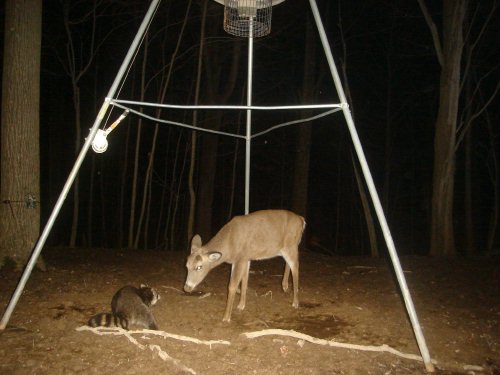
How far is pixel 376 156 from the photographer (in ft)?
104

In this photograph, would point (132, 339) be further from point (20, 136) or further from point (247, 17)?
point (247, 17)

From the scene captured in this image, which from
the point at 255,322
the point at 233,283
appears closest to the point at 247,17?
the point at 233,283

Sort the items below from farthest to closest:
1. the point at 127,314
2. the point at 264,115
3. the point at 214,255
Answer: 1. the point at 264,115
2. the point at 214,255
3. the point at 127,314

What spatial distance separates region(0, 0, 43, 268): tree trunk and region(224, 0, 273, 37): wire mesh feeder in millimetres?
3320

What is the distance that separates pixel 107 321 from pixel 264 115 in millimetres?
19332

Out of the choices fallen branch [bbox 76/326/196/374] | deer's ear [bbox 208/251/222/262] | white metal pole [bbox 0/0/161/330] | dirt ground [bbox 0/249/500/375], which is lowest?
dirt ground [bbox 0/249/500/375]

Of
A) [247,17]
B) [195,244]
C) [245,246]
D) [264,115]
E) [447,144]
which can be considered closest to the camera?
[247,17]

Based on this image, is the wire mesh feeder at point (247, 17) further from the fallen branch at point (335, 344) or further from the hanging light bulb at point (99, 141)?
the fallen branch at point (335, 344)

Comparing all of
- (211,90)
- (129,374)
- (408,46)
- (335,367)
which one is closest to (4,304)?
(129,374)

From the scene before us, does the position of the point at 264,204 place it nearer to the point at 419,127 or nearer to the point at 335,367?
the point at 419,127

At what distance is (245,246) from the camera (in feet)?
22.1

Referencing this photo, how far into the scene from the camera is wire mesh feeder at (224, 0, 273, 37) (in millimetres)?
5438

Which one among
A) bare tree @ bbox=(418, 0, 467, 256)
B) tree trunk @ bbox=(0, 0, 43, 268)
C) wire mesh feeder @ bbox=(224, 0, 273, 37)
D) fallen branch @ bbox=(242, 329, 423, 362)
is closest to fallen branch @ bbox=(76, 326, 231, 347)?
fallen branch @ bbox=(242, 329, 423, 362)

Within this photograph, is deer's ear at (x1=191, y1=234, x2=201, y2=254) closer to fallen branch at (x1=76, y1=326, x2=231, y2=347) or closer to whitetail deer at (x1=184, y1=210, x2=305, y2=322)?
whitetail deer at (x1=184, y1=210, x2=305, y2=322)
